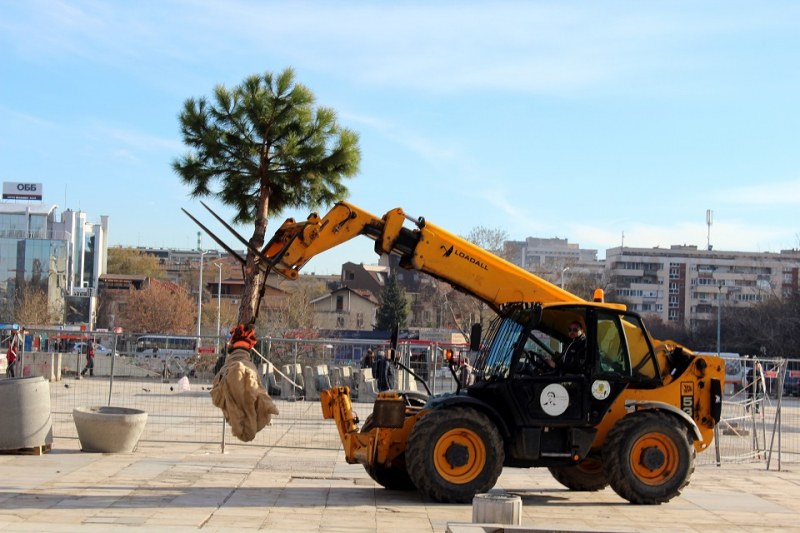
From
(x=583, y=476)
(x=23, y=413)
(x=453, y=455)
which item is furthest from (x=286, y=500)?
(x=23, y=413)

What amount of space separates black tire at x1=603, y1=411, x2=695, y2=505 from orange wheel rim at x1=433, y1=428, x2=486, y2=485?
1504 mm

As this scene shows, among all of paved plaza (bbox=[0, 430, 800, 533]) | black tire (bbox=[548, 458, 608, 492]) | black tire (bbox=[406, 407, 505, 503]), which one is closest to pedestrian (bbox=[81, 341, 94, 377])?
paved plaza (bbox=[0, 430, 800, 533])

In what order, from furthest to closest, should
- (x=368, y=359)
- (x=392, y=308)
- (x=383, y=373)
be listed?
(x=392, y=308)
(x=368, y=359)
(x=383, y=373)

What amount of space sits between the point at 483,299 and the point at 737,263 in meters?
134

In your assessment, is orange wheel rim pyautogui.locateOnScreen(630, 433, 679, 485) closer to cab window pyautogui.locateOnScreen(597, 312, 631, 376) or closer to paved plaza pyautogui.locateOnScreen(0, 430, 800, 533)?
paved plaza pyautogui.locateOnScreen(0, 430, 800, 533)

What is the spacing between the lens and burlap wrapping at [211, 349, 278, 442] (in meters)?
12.0

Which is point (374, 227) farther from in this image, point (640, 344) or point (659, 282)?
point (659, 282)

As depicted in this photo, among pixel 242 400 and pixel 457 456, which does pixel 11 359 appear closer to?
pixel 242 400

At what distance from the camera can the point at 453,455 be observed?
1202 cm

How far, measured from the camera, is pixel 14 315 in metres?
72.6

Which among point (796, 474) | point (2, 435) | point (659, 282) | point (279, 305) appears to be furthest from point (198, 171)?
point (659, 282)

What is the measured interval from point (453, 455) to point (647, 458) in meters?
2.23

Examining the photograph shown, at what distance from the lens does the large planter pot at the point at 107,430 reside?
52.0 ft

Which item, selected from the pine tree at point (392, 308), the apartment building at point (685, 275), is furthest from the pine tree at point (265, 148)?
the apartment building at point (685, 275)
